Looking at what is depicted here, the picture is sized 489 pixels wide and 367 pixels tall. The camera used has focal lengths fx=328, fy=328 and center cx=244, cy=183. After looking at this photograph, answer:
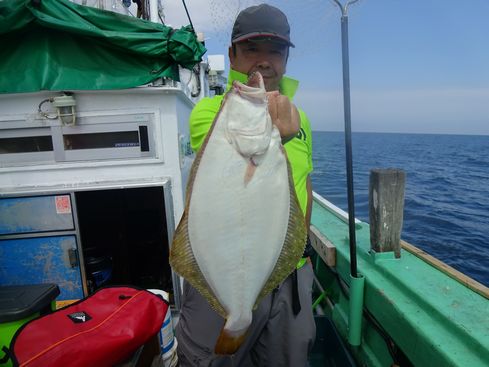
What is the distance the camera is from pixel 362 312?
2752mm

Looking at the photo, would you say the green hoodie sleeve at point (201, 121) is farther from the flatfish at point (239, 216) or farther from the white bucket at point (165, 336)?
the white bucket at point (165, 336)

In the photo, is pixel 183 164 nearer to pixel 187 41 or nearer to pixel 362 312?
pixel 187 41

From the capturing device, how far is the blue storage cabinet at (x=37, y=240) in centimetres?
313

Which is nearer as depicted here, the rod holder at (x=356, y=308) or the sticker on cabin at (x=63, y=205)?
the rod holder at (x=356, y=308)

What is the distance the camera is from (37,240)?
3188 mm

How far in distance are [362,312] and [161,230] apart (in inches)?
136

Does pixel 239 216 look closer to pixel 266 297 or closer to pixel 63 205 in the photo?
pixel 266 297

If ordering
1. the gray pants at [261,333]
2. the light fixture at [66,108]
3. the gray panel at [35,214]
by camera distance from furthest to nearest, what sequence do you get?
the gray panel at [35,214]
the light fixture at [66,108]
the gray pants at [261,333]

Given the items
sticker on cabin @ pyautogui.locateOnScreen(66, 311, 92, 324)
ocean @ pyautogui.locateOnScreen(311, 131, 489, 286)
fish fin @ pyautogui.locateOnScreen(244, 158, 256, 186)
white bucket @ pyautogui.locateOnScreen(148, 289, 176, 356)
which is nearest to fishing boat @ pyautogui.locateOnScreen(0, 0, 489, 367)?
white bucket @ pyautogui.locateOnScreen(148, 289, 176, 356)

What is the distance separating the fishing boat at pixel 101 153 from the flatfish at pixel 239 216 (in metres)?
1.37

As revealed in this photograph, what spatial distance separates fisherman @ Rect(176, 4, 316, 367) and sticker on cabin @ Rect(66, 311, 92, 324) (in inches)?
25.5

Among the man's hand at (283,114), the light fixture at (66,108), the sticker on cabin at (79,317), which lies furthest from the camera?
the light fixture at (66,108)

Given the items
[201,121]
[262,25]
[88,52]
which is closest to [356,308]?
[201,121]

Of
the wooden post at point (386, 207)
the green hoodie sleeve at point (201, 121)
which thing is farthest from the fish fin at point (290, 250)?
the wooden post at point (386, 207)
